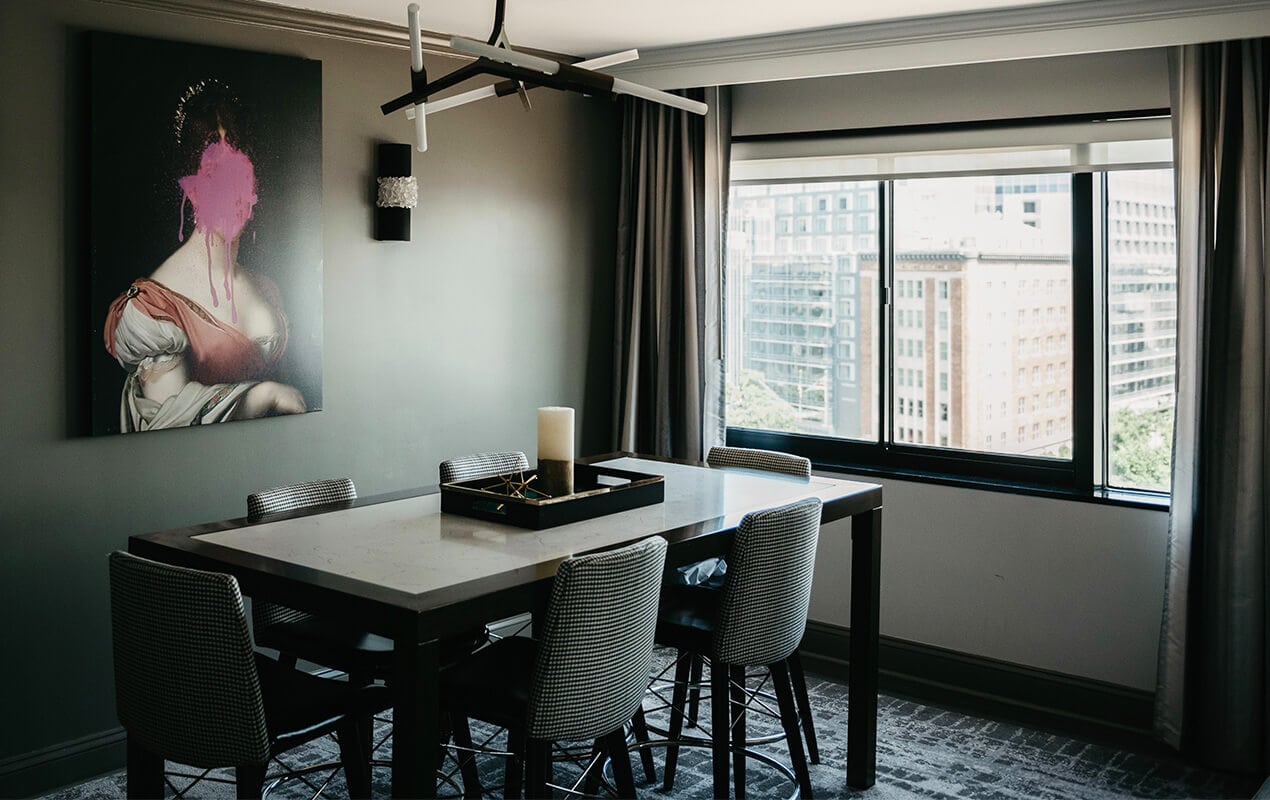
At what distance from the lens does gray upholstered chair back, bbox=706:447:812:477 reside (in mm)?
3911

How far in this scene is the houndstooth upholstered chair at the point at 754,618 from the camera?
10.1 ft

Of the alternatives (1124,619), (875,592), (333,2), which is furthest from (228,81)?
(1124,619)

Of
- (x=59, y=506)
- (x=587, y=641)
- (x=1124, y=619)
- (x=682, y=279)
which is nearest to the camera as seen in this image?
(x=587, y=641)

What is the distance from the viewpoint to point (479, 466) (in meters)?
3.90

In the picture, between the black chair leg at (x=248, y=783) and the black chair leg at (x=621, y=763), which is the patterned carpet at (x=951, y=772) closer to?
the black chair leg at (x=621, y=763)

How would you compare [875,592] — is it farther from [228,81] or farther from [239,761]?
[228,81]

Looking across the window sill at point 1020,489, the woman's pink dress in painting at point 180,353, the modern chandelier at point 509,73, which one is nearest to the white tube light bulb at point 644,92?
the modern chandelier at point 509,73

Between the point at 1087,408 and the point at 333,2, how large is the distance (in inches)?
119

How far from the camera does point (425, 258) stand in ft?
14.9

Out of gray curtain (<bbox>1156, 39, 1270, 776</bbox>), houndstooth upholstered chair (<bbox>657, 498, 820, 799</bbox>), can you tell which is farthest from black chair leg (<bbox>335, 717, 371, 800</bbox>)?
gray curtain (<bbox>1156, 39, 1270, 776</bbox>)

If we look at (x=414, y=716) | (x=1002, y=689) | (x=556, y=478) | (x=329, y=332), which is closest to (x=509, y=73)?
(x=556, y=478)

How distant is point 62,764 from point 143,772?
44.6 inches

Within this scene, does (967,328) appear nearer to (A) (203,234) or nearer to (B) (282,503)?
(B) (282,503)

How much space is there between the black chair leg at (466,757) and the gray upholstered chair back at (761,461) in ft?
4.20
